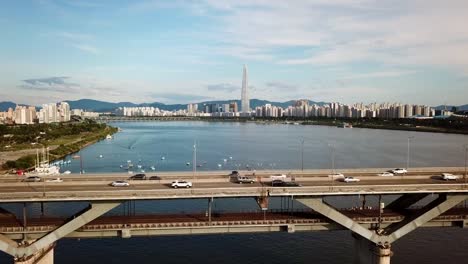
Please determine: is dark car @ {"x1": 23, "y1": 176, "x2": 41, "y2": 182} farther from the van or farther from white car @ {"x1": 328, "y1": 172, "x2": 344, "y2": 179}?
white car @ {"x1": 328, "y1": 172, "x2": 344, "y2": 179}

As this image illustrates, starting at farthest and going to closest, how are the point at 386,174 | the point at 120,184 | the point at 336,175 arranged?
the point at 386,174, the point at 336,175, the point at 120,184

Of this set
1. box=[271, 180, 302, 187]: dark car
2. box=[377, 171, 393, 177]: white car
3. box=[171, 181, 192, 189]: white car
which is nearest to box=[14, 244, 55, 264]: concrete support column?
box=[171, 181, 192, 189]: white car

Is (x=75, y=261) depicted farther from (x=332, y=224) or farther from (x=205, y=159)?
(x=205, y=159)

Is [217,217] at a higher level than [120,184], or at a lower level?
lower

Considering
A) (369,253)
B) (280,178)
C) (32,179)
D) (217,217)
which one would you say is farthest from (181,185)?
(369,253)

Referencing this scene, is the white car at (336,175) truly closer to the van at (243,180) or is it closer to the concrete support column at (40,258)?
the van at (243,180)

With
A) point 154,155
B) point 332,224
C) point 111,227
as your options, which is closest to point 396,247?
point 332,224

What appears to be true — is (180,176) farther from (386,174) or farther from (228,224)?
(386,174)
